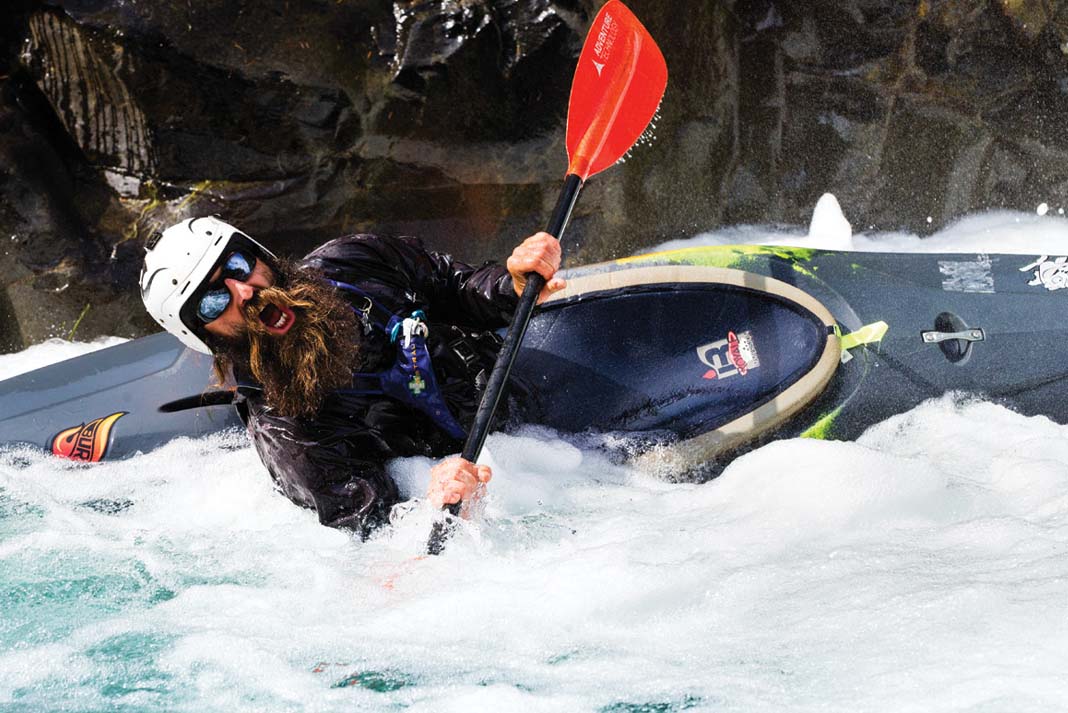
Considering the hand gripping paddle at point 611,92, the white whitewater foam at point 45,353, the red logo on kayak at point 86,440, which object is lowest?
the white whitewater foam at point 45,353

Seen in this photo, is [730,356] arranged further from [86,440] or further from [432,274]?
[86,440]

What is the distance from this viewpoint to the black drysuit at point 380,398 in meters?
2.22

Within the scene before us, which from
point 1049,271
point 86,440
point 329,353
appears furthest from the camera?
point 1049,271

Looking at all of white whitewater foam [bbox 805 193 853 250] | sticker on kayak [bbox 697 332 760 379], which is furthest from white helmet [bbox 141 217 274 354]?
white whitewater foam [bbox 805 193 853 250]

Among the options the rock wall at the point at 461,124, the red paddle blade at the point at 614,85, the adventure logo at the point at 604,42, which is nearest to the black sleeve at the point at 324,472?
the red paddle blade at the point at 614,85

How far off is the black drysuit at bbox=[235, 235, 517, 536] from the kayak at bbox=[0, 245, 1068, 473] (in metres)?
0.20

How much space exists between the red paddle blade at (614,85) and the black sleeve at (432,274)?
1.72 feet

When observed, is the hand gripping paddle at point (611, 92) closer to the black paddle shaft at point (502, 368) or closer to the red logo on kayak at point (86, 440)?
the black paddle shaft at point (502, 368)

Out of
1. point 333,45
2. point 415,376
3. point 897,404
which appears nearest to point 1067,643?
point 897,404

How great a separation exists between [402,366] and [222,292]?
0.45 meters

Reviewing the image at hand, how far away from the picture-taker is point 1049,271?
2873 mm

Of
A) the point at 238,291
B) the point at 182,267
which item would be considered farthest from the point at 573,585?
the point at 182,267

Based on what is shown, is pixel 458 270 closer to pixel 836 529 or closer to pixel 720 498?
pixel 720 498

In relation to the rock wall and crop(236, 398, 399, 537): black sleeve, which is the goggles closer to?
crop(236, 398, 399, 537): black sleeve
